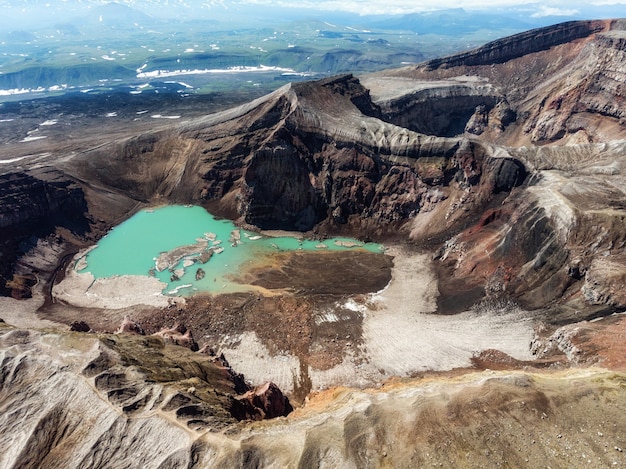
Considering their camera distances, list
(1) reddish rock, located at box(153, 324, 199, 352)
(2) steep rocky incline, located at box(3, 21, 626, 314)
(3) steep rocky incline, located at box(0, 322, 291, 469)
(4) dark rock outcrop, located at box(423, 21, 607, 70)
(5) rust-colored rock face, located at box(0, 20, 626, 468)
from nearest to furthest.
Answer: (3) steep rocky incline, located at box(0, 322, 291, 469), (5) rust-colored rock face, located at box(0, 20, 626, 468), (1) reddish rock, located at box(153, 324, 199, 352), (2) steep rocky incline, located at box(3, 21, 626, 314), (4) dark rock outcrop, located at box(423, 21, 607, 70)

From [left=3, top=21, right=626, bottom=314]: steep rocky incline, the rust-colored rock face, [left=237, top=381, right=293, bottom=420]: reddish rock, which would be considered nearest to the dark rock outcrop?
[left=3, top=21, right=626, bottom=314]: steep rocky incline

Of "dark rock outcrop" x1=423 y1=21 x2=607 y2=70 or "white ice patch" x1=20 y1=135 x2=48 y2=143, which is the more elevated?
"dark rock outcrop" x1=423 y1=21 x2=607 y2=70

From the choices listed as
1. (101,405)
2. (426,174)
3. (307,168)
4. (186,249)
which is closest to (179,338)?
(101,405)

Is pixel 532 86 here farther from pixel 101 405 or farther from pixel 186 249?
pixel 101 405

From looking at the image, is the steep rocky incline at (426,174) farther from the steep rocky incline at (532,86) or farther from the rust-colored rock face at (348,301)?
the steep rocky incline at (532,86)

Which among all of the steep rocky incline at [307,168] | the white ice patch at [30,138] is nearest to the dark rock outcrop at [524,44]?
the steep rocky incline at [307,168]

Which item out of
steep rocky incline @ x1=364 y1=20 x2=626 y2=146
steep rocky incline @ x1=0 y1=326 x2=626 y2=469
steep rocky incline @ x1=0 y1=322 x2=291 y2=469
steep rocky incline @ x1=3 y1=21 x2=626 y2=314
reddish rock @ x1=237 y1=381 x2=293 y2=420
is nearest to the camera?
steep rocky incline @ x1=0 y1=326 x2=626 y2=469

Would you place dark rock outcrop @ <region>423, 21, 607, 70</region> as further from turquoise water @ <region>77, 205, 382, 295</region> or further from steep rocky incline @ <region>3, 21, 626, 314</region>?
turquoise water @ <region>77, 205, 382, 295</region>

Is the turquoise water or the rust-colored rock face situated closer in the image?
the rust-colored rock face

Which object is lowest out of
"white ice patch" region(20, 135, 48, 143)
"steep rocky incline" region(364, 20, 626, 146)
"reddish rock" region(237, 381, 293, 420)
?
"white ice patch" region(20, 135, 48, 143)
